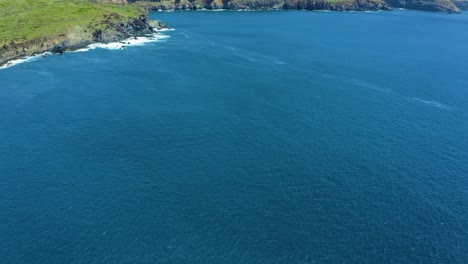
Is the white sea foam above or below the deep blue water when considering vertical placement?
above

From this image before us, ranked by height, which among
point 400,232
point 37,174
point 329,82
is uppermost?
point 329,82

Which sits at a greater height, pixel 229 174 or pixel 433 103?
pixel 433 103

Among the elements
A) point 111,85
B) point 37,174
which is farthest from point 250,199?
point 111,85

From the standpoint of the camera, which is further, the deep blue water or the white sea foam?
the white sea foam

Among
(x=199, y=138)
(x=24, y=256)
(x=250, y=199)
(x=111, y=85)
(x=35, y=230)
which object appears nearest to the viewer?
(x=24, y=256)

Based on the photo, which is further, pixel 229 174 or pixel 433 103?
pixel 433 103

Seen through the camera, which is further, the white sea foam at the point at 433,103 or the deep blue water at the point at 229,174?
the white sea foam at the point at 433,103

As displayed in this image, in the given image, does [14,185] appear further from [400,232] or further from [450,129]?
[450,129]

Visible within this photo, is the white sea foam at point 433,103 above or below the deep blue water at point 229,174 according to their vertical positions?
above
